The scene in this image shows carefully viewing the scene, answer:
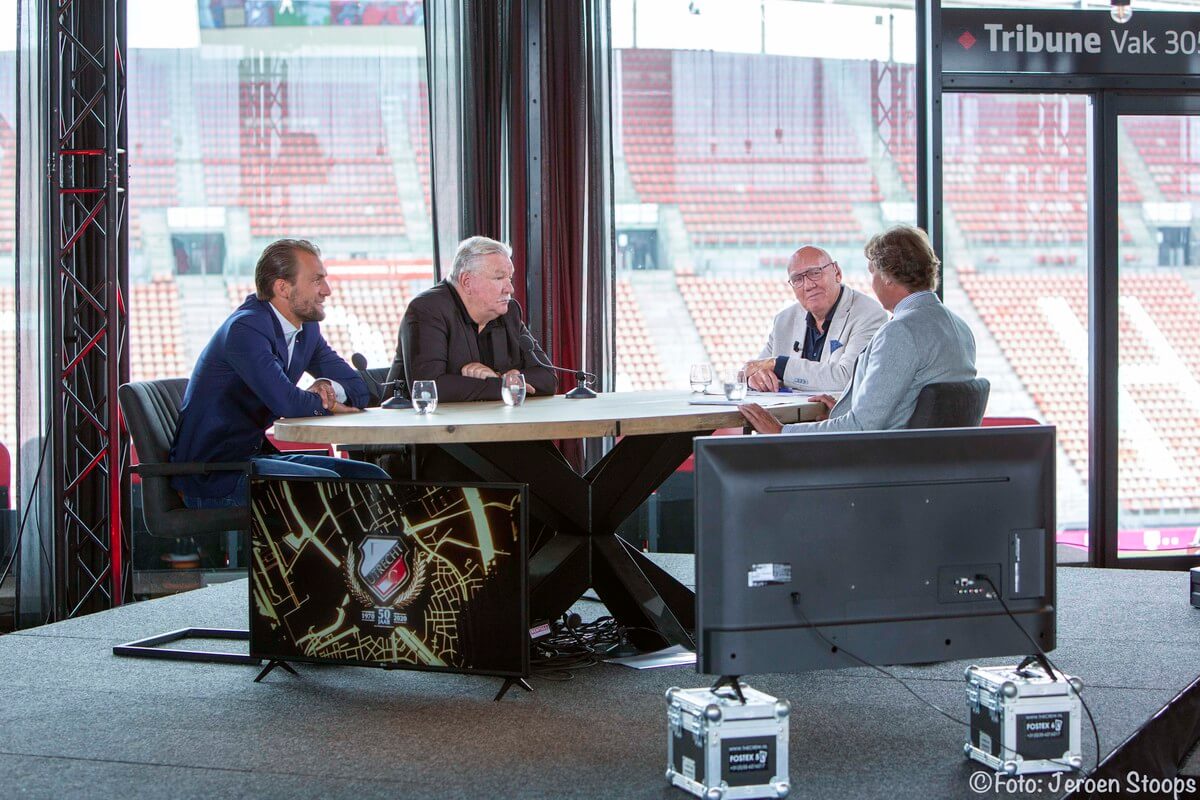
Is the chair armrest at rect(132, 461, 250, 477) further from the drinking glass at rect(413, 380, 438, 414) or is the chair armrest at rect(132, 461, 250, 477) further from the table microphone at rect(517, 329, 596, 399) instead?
the table microphone at rect(517, 329, 596, 399)

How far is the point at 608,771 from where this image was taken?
2588mm

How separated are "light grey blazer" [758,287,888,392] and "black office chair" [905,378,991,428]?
2.83ft

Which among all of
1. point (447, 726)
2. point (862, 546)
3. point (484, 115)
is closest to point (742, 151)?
point (484, 115)

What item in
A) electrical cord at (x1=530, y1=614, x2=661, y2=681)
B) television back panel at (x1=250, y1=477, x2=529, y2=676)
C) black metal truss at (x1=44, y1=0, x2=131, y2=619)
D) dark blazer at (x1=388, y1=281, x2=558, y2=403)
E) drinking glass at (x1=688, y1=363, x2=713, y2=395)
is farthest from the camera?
black metal truss at (x1=44, y1=0, x2=131, y2=619)

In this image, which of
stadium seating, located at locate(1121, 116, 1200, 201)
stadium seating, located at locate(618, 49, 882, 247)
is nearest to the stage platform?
stadium seating, located at locate(618, 49, 882, 247)

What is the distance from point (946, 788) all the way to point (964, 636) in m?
0.47

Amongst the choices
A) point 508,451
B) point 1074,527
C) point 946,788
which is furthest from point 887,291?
point 1074,527

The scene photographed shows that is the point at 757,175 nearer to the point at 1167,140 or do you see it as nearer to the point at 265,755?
the point at 1167,140

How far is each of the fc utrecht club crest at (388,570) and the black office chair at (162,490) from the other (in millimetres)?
482

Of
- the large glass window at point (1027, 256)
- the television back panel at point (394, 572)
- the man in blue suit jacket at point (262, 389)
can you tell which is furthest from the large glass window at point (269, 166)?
the large glass window at point (1027, 256)

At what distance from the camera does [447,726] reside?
2.92 metres

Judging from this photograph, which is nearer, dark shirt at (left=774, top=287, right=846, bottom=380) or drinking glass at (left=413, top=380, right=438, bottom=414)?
drinking glass at (left=413, top=380, right=438, bottom=414)

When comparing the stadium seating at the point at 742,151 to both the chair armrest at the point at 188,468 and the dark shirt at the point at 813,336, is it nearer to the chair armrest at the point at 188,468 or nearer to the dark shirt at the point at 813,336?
the dark shirt at the point at 813,336

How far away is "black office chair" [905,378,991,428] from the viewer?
127 inches
